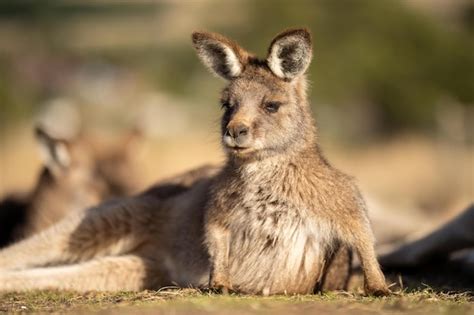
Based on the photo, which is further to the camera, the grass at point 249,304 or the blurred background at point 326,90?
the blurred background at point 326,90

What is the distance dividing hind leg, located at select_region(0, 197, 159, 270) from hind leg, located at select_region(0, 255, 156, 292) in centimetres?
24

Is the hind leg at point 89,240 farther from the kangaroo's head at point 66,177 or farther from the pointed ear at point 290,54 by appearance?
the pointed ear at point 290,54

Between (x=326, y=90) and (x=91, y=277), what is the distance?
18.4 metres

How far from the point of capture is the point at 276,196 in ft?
22.5

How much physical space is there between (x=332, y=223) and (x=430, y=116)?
1820 cm

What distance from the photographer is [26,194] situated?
1121 cm

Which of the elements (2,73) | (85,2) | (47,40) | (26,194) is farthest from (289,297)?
(85,2)

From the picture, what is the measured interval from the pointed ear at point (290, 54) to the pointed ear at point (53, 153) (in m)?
4.11

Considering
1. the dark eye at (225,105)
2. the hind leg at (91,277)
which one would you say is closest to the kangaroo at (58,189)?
the hind leg at (91,277)

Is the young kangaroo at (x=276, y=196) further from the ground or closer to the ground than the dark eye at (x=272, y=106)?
closer to the ground

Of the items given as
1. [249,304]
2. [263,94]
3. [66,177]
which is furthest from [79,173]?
[249,304]

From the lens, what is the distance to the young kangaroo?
266 inches

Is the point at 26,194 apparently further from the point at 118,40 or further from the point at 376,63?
the point at 118,40

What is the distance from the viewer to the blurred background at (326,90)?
19656mm
